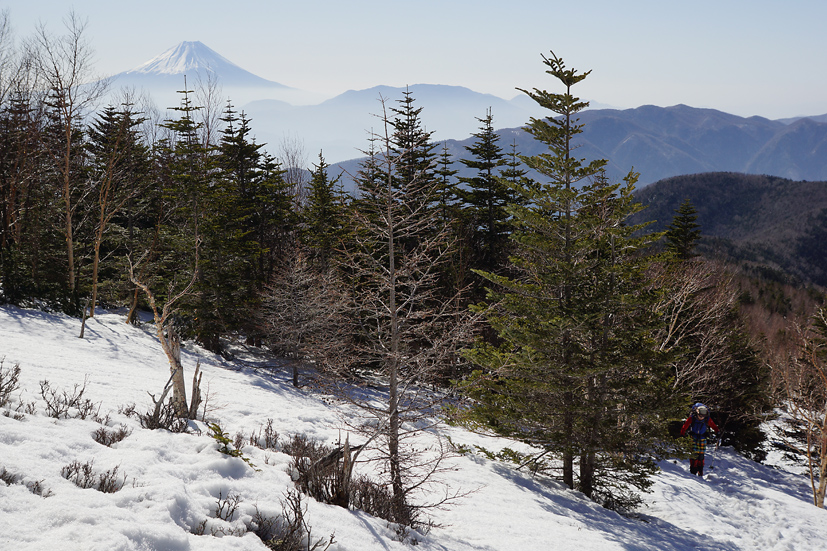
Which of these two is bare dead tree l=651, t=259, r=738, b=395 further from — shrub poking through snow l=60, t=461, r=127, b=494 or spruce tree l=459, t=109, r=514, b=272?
shrub poking through snow l=60, t=461, r=127, b=494

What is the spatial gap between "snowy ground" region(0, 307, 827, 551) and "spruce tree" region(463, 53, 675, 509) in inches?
46.5

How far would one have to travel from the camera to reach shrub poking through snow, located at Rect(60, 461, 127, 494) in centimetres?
411

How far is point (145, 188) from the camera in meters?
24.1

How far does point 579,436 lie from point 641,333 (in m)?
2.79

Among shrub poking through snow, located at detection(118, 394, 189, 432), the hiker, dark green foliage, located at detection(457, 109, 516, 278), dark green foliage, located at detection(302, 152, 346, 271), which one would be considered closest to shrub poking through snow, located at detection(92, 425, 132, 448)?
shrub poking through snow, located at detection(118, 394, 189, 432)

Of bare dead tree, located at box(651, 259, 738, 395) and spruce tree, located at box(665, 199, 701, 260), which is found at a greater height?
spruce tree, located at box(665, 199, 701, 260)

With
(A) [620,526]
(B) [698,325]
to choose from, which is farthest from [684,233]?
(A) [620,526]

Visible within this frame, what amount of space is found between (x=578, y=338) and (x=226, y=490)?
8.59 m

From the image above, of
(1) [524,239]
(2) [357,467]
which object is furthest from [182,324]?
(1) [524,239]

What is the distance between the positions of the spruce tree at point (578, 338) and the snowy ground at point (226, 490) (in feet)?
3.87

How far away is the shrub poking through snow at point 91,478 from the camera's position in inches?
162

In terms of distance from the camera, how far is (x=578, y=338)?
11.1 meters

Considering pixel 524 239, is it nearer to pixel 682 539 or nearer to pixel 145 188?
pixel 682 539

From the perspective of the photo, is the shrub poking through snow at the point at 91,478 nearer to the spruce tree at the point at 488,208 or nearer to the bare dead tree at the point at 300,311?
the bare dead tree at the point at 300,311
